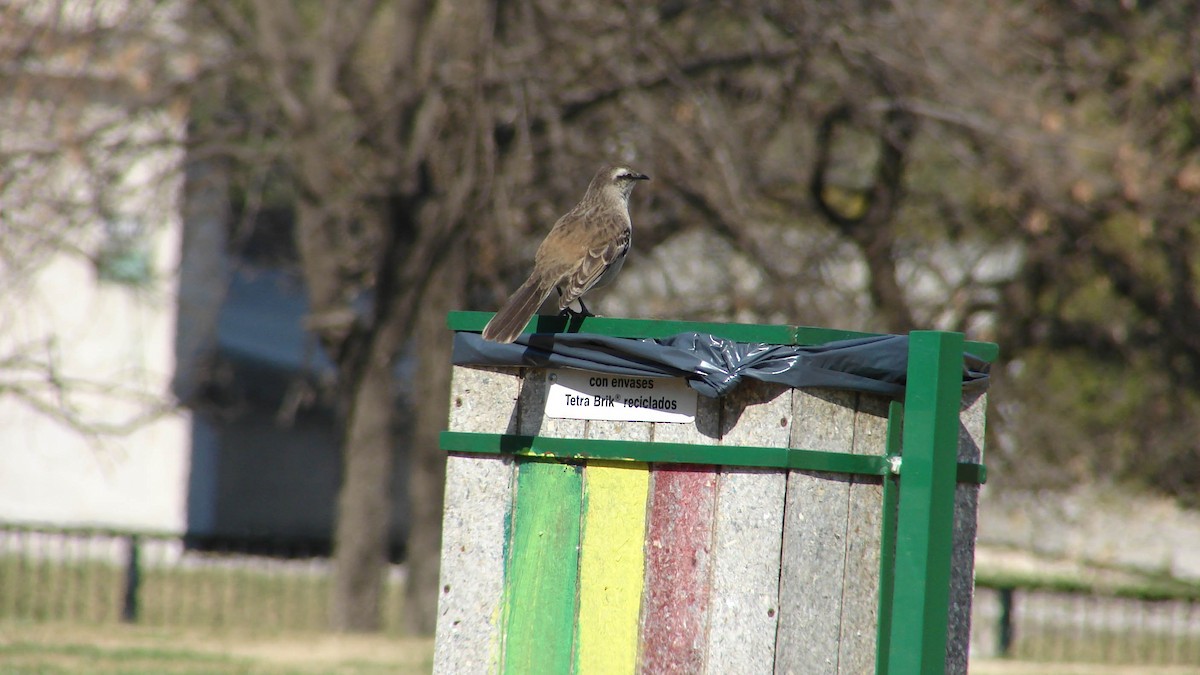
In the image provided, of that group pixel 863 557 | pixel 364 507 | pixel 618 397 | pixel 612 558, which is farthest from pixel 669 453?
pixel 364 507

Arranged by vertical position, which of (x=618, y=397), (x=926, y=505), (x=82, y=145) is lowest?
(x=926, y=505)

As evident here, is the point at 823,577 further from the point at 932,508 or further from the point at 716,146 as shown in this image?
the point at 716,146

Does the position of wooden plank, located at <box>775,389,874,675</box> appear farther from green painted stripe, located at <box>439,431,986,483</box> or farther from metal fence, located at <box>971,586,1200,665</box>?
metal fence, located at <box>971,586,1200,665</box>

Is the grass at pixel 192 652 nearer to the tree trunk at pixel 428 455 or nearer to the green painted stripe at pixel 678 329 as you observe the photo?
the tree trunk at pixel 428 455

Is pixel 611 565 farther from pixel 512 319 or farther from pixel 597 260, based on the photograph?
pixel 597 260

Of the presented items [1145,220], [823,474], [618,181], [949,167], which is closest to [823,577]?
[823,474]

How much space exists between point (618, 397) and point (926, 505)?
3.20 feet

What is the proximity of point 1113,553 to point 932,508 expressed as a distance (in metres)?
16.5

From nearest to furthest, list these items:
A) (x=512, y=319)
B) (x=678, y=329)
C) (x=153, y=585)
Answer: (x=678, y=329) < (x=512, y=319) < (x=153, y=585)

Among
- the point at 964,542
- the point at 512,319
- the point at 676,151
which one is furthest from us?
the point at 676,151

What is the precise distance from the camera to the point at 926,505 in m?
4.19

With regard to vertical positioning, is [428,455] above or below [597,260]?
below

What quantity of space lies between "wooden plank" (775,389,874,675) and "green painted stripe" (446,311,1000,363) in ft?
0.60

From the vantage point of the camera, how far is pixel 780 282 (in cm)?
1113
